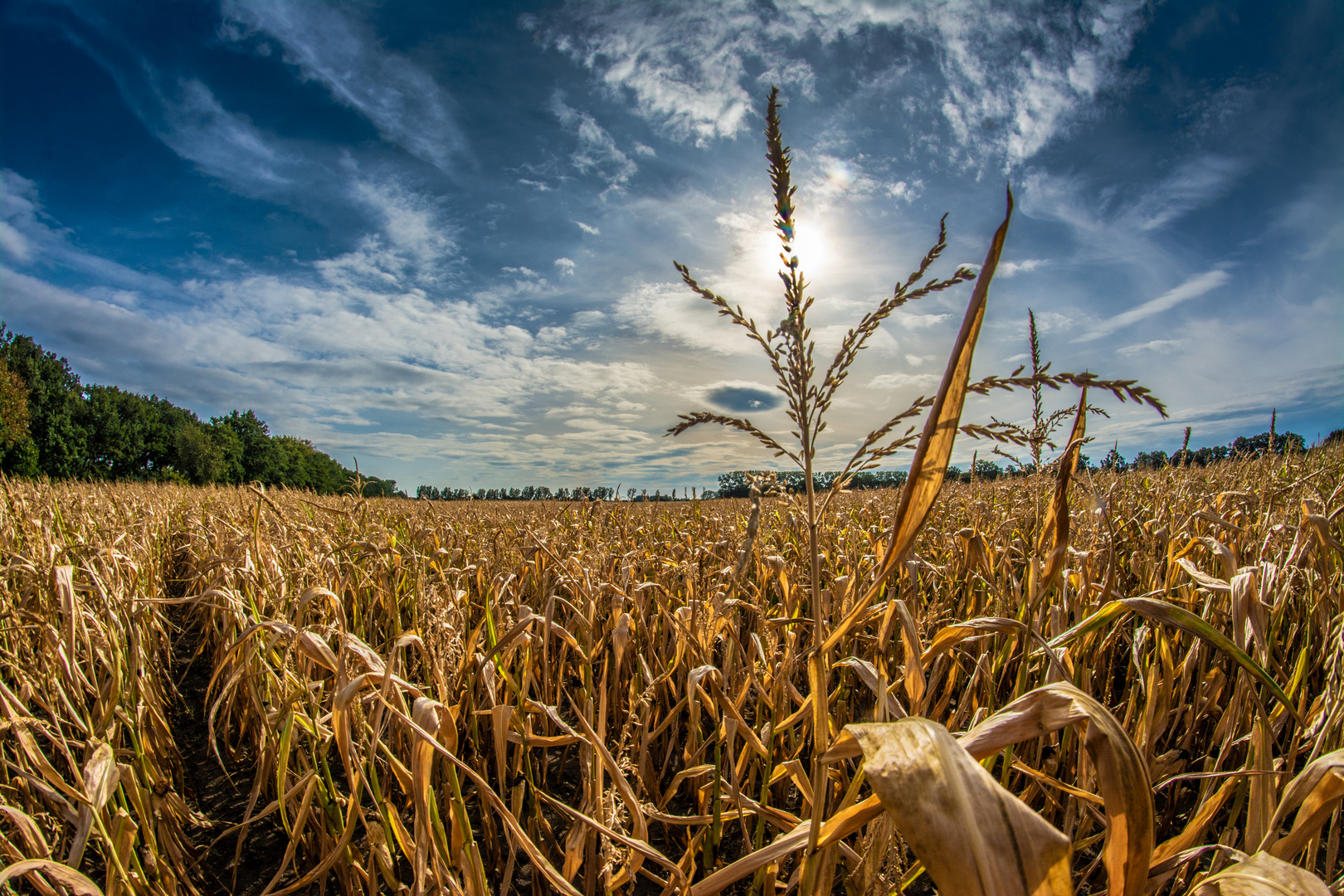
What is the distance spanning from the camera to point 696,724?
79.7 inches

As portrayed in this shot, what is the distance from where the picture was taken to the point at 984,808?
53 centimetres

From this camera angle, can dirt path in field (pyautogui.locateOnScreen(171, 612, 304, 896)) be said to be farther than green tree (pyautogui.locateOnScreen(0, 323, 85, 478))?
No

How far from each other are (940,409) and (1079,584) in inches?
95.4

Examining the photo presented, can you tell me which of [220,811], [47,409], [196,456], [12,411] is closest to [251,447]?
[196,456]

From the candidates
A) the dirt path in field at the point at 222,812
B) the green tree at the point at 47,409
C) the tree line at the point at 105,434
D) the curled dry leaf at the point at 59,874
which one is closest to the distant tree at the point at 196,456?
the tree line at the point at 105,434

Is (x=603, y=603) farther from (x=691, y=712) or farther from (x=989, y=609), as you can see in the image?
(x=989, y=609)

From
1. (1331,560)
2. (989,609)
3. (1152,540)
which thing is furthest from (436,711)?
(1331,560)

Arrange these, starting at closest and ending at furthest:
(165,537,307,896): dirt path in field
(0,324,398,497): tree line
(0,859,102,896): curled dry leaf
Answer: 1. (0,859,102,896): curled dry leaf
2. (165,537,307,896): dirt path in field
3. (0,324,398,497): tree line

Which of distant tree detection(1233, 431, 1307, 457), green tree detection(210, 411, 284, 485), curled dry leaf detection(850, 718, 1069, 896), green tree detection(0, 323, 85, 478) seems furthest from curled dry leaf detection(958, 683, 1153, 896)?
green tree detection(210, 411, 284, 485)

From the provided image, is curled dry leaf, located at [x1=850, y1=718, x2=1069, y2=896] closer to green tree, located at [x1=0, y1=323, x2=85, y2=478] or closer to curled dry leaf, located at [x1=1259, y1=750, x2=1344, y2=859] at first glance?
curled dry leaf, located at [x1=1259, y1=750, x2=1344, y2=859]

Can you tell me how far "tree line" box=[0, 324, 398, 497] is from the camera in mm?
42031

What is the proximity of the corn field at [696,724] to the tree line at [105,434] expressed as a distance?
133 ft

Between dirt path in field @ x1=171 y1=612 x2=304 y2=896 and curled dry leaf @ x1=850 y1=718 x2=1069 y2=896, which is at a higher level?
curled dry leaf @ x1=850 y1=718 x2=1069 y2=896

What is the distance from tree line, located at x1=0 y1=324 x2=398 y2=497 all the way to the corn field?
1601 inches
